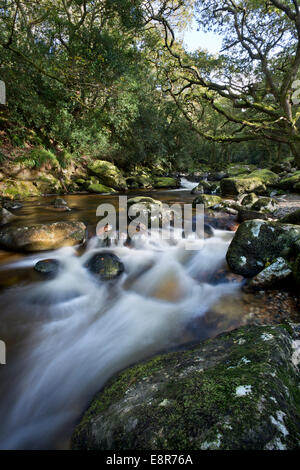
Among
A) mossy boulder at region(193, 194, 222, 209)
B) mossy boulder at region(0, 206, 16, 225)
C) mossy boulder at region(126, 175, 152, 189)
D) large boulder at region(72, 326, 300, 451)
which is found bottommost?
large boulder at region(72, 326, 300, 451)

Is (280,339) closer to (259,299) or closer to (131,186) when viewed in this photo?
A: (259,299)

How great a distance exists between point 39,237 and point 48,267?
1.02 m

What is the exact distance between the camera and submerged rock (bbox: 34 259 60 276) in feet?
14.0

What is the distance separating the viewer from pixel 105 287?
160 inches

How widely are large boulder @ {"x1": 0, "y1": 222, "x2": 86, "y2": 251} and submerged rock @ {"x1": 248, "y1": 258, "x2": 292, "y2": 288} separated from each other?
164 inches

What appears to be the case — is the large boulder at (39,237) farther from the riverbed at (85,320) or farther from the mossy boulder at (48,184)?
the mossy boulder at (48,184)

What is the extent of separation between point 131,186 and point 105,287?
44.8 ft

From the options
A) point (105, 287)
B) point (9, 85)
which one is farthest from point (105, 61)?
point (105, 287)

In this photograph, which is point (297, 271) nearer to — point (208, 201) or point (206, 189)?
point (208, 201)

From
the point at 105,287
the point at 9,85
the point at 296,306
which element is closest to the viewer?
the point at 296,306

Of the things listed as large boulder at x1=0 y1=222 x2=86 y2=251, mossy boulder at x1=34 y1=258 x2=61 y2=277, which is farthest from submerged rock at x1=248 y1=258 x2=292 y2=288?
large boulder at x1=0 y1=222 x2=86 y2=251

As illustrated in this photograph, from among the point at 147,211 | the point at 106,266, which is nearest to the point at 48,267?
A: the point at 106,266

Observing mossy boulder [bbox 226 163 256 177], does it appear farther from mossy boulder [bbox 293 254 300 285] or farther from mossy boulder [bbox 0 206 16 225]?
mossy boulder [bbox 0 206 16 225]
